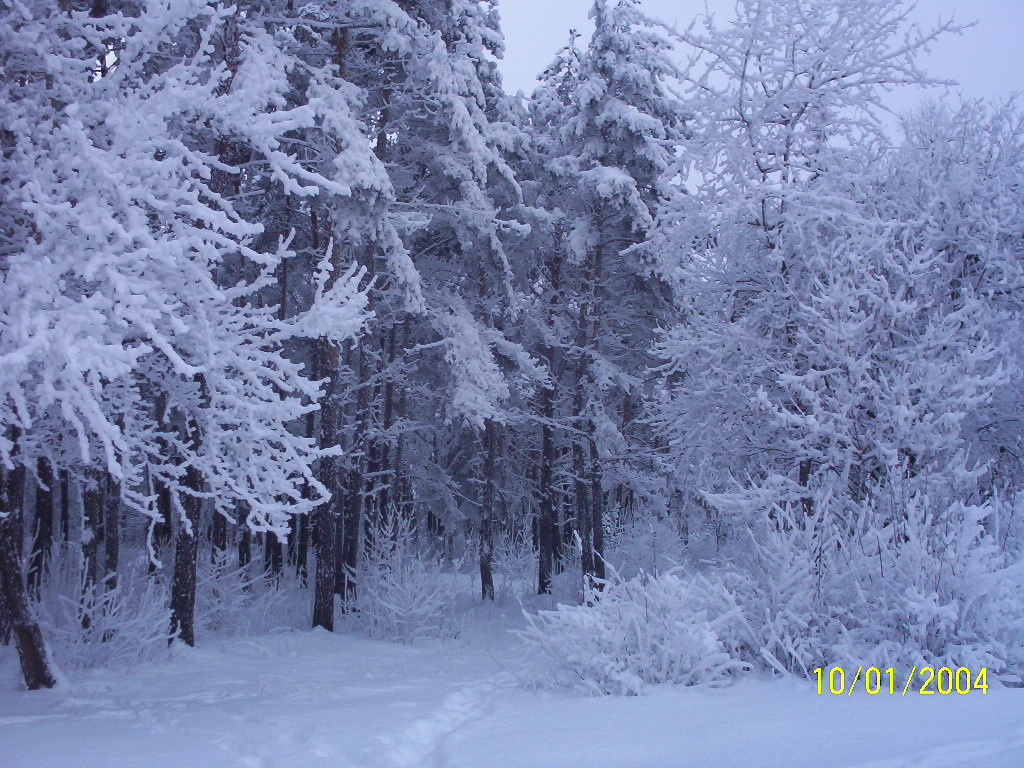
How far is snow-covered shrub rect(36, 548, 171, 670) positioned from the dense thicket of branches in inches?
4.7

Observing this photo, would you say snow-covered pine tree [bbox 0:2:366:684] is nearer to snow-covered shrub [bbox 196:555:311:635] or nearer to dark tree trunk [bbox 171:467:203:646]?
dark tree trunk [bbox 171:467:203:646]

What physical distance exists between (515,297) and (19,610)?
11.7 meters

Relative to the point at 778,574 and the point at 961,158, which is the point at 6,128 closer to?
the point at 778,574

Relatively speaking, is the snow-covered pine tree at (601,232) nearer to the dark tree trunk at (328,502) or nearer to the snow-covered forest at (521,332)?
the snow-covered forest at (521,332)

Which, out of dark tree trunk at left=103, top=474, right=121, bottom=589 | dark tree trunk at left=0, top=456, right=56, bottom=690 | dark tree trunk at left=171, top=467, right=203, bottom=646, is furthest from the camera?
dark tree trunk at left=103, top=474, right=121, bottom=589

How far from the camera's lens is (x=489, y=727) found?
186 inches

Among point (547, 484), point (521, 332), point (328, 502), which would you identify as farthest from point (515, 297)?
point (328, 502)

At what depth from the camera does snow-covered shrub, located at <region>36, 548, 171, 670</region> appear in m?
7.30

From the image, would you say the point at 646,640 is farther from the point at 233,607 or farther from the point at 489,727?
the point at 233,607

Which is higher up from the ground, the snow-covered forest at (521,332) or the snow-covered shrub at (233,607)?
the snow-covered forest at (521,332)

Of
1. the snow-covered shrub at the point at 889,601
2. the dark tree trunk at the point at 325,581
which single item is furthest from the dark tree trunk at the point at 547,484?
the snow-covered shrub at the point at 889,601

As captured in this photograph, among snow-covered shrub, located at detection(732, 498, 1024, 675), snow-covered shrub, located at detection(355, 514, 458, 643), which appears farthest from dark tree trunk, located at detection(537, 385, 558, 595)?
snow-covered shrub, located at detection(732, 498, 1024, 675)
